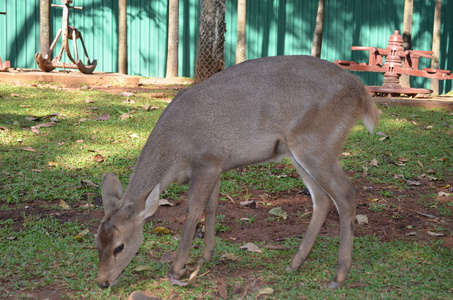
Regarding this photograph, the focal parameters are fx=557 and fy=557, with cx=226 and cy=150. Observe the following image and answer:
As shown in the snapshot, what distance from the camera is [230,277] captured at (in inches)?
151

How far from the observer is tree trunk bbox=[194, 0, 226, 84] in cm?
930

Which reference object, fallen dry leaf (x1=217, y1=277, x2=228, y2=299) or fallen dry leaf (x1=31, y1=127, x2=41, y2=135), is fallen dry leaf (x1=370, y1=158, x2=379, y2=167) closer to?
fallen dry leaf (x1=217, y1=277, x2=228, y2=299)

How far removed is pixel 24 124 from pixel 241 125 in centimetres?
471

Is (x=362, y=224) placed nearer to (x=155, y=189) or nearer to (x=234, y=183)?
(x=234, y=183)

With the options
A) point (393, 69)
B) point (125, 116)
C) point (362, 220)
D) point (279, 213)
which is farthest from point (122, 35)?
point (362, 220)

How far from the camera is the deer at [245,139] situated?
3.70m

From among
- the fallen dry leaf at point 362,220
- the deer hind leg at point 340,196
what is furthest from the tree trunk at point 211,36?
the deer hind leg at point 340,196

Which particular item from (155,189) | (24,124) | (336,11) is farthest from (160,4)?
(155,189)

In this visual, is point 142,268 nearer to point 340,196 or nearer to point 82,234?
point 82,234

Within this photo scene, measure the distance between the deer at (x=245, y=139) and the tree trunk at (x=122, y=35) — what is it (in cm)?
897

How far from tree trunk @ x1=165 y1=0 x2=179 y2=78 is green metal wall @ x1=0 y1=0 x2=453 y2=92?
6.90ft

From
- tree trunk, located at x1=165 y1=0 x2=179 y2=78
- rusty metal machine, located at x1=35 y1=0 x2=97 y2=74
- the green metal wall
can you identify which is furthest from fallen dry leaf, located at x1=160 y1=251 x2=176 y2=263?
the green metal wall

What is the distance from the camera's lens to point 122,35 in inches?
494

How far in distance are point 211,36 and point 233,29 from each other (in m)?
5.76
